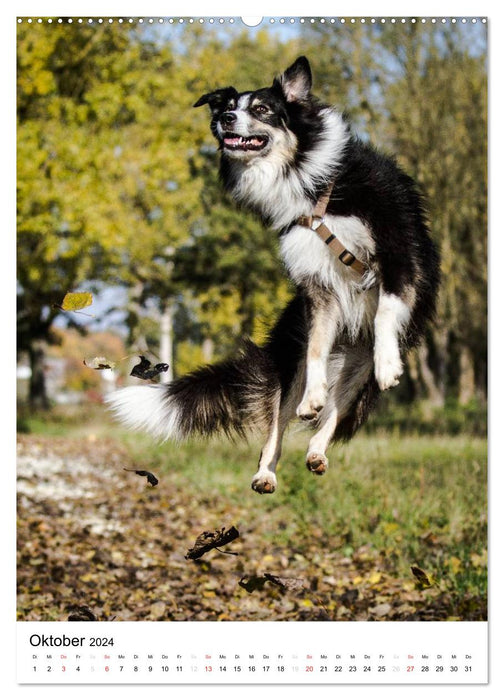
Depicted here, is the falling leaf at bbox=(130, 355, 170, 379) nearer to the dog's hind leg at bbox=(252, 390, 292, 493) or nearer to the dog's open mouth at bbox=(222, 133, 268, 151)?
the dog's hind leg at bbox=(252, 390, 292, 493)

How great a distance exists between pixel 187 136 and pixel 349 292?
831cm

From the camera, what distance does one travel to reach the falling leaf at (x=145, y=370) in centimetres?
258

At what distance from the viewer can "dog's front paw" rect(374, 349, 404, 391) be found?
2219mm

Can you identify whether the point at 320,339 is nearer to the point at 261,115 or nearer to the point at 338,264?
the point at 338,264

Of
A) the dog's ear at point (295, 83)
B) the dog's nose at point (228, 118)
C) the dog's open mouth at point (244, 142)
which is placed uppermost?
the dog's ear at point (295, 83)

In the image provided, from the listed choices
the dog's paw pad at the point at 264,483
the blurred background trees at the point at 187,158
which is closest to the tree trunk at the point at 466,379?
the blurred background trees at the point at 187,158

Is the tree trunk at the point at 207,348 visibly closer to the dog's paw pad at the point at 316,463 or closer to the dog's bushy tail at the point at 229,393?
the dog's bushy tail at the point at 229,393

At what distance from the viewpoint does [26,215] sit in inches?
331

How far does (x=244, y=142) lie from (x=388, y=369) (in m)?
0.90

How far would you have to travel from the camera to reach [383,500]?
700 centimetres
